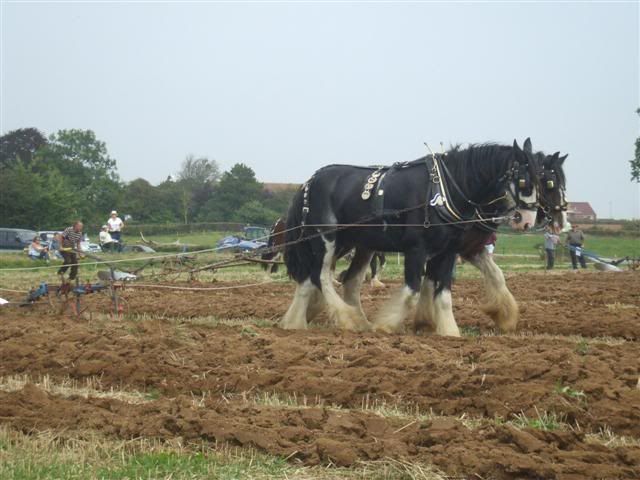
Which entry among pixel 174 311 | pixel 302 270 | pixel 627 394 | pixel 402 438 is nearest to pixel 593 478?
pixel 402 438

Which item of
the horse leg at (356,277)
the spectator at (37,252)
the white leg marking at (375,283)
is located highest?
the horse leg at (356,277)

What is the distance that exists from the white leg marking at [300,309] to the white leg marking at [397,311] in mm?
1089

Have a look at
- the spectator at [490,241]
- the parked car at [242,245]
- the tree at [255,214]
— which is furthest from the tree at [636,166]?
the spectator at [490,241]

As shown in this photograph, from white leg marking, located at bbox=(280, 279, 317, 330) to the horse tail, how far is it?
0.38 ft

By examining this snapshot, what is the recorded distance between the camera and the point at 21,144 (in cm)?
7394

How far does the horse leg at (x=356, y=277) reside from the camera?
35.7 feet

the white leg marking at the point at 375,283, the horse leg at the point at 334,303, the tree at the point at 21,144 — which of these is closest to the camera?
the horse leg at the point at 334,303

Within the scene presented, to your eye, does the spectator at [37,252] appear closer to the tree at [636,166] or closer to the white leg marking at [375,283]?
the white leg marking at [375,283]

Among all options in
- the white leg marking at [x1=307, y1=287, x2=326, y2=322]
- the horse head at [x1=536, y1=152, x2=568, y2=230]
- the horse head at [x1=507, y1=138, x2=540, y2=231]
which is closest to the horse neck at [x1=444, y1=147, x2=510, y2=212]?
the horse head at [x1=507, y1=138, x2=540, y2=231]

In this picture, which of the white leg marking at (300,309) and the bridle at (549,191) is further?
the white leg marking at (300,309)

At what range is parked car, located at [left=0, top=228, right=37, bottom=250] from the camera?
37.6 meters

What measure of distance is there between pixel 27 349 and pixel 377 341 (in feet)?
10.8

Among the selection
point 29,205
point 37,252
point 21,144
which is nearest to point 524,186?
point 37,252

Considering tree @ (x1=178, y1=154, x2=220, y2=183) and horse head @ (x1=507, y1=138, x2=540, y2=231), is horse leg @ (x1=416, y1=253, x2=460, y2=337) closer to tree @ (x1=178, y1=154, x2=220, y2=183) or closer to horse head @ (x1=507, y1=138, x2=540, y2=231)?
horse head @ (x1=507, y1=138, x2=540, y2=231)
